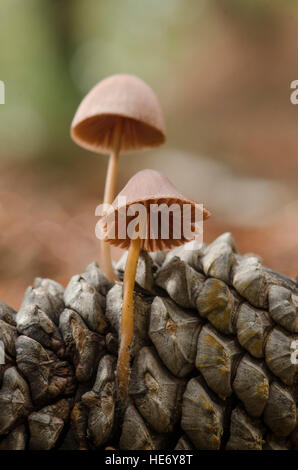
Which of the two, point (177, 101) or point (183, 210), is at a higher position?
point (177, 101)

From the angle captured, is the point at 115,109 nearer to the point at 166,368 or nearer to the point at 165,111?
the point at 166,368

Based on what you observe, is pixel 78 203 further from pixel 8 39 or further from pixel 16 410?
pixel 16 410

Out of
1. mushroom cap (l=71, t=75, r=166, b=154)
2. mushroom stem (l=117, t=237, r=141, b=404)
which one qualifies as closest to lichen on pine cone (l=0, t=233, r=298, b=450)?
mushroom stem (l=117, t=237, r=141, b=404)

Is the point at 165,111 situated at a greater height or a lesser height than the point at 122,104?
greater

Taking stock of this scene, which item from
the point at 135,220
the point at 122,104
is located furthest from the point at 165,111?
the point at 135,220

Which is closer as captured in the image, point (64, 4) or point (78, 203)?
point (78, 203)

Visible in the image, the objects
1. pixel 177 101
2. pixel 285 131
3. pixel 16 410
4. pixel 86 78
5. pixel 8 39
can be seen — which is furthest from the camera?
pixel 177 101
